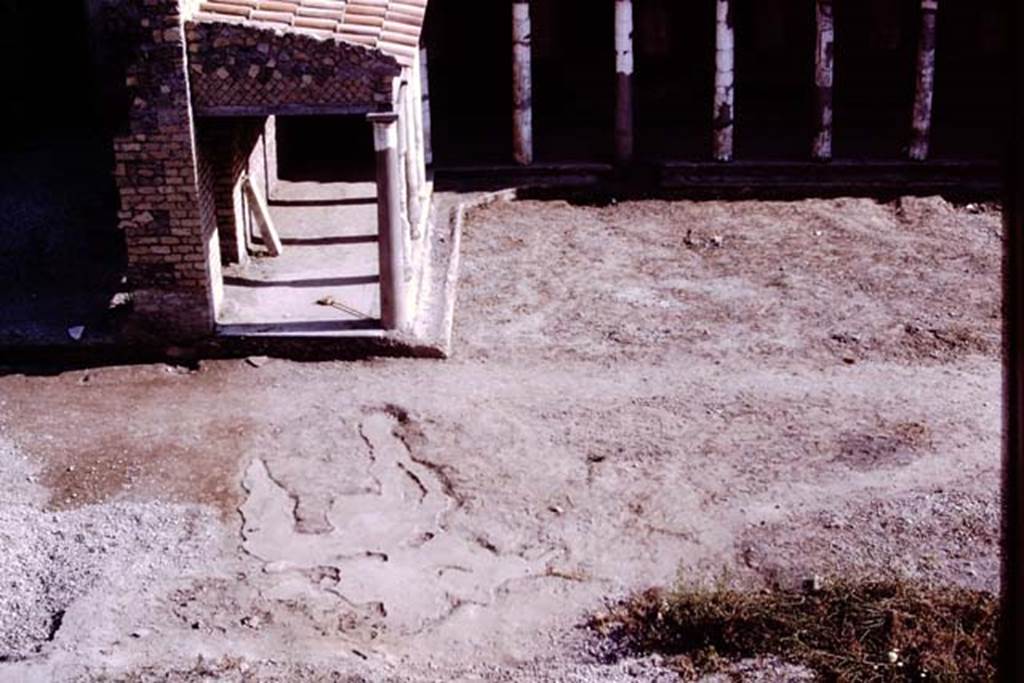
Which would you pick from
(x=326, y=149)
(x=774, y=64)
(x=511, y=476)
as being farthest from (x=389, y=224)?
(x=774, y=64)

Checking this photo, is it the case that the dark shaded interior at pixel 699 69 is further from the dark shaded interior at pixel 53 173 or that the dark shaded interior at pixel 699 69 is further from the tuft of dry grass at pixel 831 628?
the tuft of dry grass at pixel 831 628

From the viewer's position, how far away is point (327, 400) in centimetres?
1087

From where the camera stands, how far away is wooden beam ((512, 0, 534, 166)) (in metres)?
15.9

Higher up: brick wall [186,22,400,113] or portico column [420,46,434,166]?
brick wall [186,22,400,113]

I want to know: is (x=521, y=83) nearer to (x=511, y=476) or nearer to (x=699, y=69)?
(x=699, y=69)

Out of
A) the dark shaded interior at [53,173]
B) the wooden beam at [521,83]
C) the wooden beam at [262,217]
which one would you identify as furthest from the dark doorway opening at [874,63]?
the dark shaded interior at [53,173]

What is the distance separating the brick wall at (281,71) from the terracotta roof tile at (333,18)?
0.43 ft

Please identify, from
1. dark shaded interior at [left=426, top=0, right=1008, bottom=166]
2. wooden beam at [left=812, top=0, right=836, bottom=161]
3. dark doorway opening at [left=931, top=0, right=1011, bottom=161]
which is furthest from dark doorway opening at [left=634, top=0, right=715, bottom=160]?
dark doorway opening at [left=931, top=0, right=1011, bottom=161]

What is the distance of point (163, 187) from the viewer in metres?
11.1

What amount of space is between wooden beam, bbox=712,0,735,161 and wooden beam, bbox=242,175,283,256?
590 cm

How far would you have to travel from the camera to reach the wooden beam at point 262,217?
44.0 feet

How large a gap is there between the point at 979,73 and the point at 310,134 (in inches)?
377

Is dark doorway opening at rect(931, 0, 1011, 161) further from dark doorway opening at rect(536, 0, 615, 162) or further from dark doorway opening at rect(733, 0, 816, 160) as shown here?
dark doorway opening at rect(536, 0, 615, 162)

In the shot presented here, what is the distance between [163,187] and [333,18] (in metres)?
2.05
